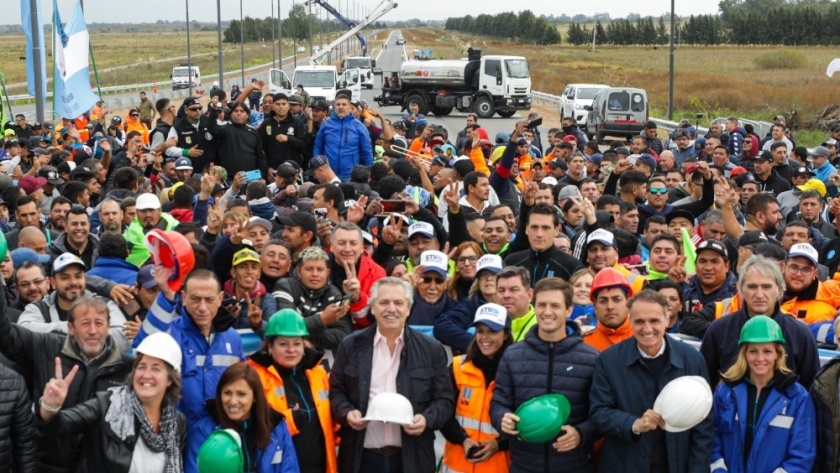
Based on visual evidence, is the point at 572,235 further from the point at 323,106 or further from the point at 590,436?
the point at 323,106

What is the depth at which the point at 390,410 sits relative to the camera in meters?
6.24

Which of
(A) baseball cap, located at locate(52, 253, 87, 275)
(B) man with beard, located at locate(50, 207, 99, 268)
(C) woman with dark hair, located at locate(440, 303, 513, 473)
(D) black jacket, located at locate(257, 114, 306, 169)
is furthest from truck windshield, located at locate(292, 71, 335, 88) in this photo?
(C) woman with dark hair, located at locate(440, 303, 513, 473)

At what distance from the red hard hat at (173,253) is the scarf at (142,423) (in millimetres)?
1017

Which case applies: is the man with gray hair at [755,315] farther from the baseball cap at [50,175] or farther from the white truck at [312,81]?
the white truck at [312,81]

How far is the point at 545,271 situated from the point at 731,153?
13097 mm

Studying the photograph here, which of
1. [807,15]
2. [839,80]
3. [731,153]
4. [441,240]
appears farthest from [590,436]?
[807,15]

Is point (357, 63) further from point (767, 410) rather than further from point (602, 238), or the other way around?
point (767, 410)

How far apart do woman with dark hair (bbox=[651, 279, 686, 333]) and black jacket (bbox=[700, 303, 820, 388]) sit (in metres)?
0.66

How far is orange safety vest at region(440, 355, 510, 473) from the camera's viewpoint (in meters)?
6.48

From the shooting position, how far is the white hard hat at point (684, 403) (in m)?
5.69

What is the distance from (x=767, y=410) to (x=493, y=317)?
1.67 meters

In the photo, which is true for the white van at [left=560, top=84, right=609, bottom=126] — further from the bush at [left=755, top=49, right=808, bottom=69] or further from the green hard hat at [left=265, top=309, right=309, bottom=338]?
the bush at [left=755, top=49, right=808, bottom=69]

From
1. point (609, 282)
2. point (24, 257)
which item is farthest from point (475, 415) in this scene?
point (24, 257)

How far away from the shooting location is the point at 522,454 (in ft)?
20.6
